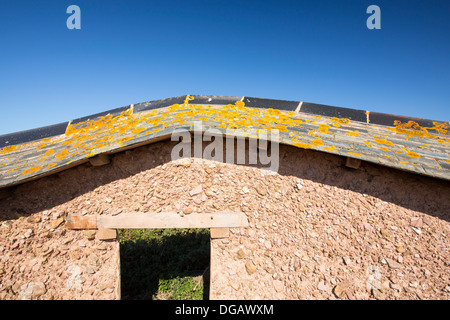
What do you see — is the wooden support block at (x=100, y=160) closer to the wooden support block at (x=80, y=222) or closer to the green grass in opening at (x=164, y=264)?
the wooden support block at (x=80, y=222)

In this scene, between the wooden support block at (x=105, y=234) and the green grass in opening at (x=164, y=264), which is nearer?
the wooden support block at (x=105, y=234)

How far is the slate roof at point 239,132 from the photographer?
10.0ft

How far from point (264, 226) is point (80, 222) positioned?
2.60 m

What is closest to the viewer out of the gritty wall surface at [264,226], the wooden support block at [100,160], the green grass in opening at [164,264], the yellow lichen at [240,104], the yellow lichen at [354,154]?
the yellow lichen at [354,154]

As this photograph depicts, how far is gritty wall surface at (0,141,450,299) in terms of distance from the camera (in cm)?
307

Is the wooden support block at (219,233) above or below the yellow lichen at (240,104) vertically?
below

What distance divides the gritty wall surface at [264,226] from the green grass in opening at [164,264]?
243cm

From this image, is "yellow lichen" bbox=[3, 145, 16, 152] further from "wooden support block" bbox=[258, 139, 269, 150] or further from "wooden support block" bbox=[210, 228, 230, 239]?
"wooden support block" bbox=[258, 139, 269, 150]

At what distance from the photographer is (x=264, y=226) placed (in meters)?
3.32

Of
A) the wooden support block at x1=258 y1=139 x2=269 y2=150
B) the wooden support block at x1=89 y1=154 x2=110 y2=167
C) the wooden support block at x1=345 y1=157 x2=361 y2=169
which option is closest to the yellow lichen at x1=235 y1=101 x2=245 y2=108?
the wooden support block at x1=258 y1=139 x2=269 y2=150

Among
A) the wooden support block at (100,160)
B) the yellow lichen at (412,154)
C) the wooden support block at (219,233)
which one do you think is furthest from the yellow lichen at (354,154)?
the wooden support block at (100,160)

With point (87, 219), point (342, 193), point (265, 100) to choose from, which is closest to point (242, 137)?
point (342, 193)

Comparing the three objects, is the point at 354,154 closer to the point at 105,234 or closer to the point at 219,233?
the point at 219,233
